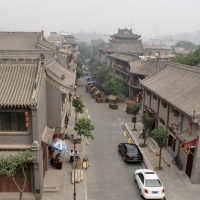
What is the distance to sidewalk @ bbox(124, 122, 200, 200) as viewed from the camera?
1953 centimetres

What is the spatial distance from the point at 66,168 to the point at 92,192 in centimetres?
439

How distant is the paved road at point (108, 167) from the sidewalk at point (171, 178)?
2.10 m

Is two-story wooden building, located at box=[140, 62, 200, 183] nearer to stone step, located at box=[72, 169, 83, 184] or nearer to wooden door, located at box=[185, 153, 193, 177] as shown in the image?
wooden door, located at box=[185, 153, 193, 177]

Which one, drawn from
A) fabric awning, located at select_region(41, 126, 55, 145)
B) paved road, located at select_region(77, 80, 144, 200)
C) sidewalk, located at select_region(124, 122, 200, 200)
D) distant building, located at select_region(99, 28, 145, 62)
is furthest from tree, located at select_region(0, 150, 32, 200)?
distant building, located at select_region(99, 28, 145, 62)

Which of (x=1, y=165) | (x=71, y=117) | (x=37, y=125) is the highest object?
(x=37, y=125)

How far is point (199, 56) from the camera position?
179ft

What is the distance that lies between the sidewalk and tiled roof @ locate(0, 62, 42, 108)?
12.0 meters

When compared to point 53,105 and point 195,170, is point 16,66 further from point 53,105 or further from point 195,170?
point 195,170

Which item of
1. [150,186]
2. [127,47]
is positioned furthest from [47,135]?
[127,47]

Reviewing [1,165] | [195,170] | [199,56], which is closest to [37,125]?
[1,165]

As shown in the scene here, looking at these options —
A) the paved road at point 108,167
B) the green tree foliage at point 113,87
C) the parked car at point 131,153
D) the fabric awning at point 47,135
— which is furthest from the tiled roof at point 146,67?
the fabric awning at point 47,135

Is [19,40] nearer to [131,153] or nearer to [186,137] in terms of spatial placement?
[131,153]

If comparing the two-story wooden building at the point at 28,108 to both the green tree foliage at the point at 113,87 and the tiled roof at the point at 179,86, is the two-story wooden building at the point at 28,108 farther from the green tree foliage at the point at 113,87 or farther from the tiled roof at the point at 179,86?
Result: the green tree foliage at the point at 113,87

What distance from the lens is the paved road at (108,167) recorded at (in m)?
19.9
